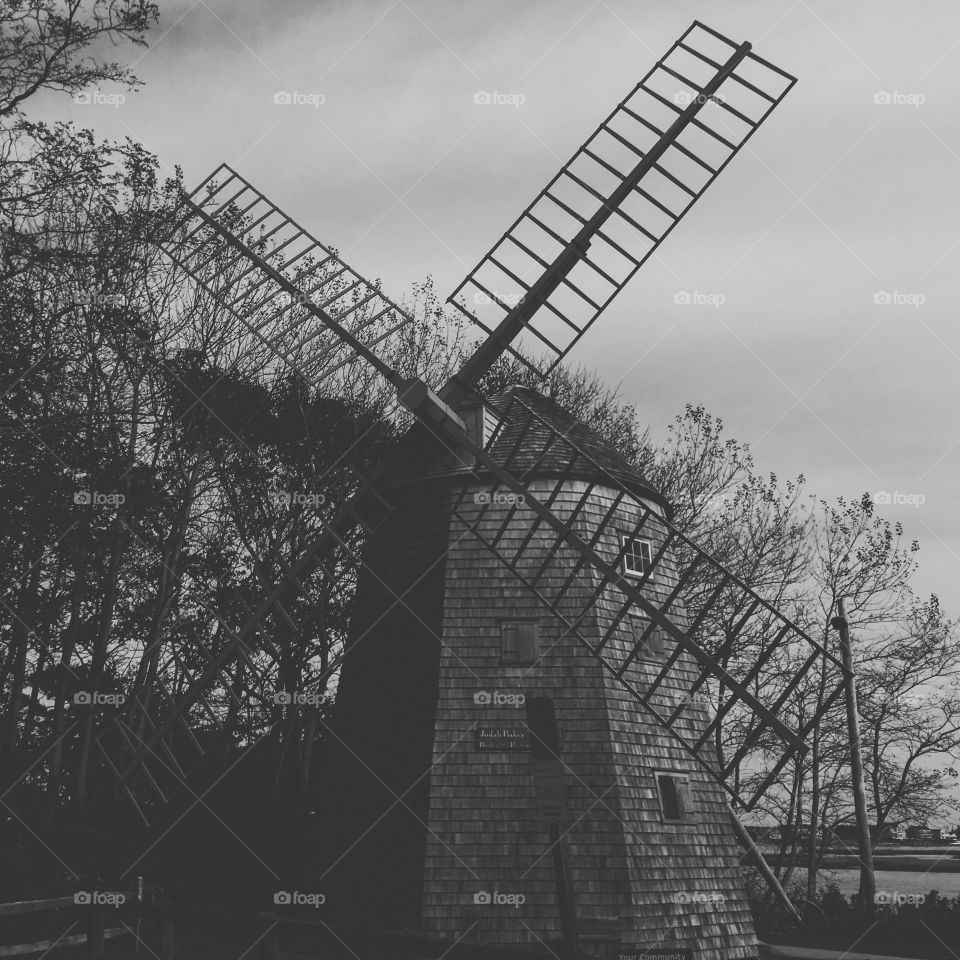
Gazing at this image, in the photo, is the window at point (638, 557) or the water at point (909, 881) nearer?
the window at point (638, 557)

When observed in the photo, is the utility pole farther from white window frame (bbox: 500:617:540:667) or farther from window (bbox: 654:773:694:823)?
white window frame (bbox: 500:617:540:667)

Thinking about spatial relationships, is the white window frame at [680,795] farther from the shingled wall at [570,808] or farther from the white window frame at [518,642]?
the white window frame at [518,642]

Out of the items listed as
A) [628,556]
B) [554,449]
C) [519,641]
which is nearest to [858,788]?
[628,556]

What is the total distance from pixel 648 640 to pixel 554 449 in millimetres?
3705

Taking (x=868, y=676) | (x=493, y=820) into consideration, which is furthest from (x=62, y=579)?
(x=868, y=676)

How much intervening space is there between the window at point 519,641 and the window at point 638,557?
2.31 metres

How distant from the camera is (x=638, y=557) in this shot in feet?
52.3

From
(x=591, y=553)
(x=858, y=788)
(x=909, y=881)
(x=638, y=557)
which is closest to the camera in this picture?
(x=591, y=553)

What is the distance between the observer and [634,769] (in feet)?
44.3

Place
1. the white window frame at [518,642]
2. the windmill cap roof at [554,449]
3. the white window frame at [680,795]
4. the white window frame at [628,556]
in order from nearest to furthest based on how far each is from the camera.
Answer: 1. the white window frame at [680,795]
2. the white window frame at [518,642]
3. the windmill cap roof at [554,449]
4. the white window frame at [628,556]

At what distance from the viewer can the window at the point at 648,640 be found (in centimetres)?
1476

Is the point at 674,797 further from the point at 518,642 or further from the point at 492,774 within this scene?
the point at 518,642

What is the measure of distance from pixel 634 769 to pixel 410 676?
3.84m

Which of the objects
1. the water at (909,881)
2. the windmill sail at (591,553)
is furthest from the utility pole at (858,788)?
the water at (909,881)
